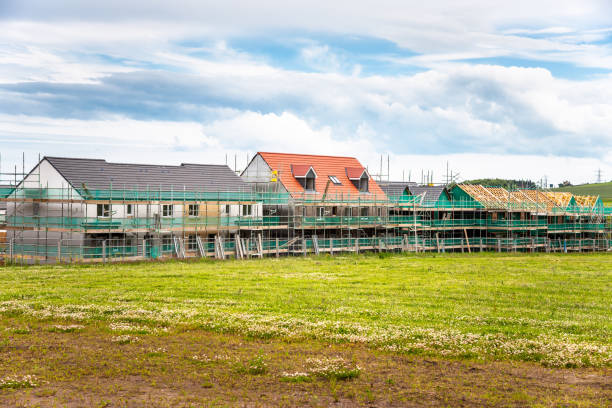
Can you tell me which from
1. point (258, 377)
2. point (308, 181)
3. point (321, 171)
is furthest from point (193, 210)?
point (258, 377)

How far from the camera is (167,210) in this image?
143 feet

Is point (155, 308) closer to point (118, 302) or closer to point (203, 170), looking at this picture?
point (118, 302)

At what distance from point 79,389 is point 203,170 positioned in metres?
38.7

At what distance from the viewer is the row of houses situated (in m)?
39.6

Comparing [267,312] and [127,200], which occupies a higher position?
[127,200]

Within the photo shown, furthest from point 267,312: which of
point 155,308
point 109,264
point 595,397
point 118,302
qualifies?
point 109,264

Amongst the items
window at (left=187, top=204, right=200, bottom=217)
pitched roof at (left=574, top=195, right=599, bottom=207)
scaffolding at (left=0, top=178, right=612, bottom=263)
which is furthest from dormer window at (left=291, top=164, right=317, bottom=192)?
pitched roof at (left=574, top=195, right=599, bottom=207)

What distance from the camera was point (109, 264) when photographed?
112 ft

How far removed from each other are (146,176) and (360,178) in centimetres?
1920

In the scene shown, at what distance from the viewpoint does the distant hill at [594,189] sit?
386ft

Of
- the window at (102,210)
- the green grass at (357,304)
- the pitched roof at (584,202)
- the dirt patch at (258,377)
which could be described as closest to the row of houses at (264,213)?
the window at (102,210)

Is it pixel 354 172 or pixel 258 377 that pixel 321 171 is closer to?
pixel 354 172

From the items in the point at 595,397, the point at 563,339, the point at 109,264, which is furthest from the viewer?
the point at 109,264

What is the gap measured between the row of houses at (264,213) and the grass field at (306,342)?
45.7 feet
